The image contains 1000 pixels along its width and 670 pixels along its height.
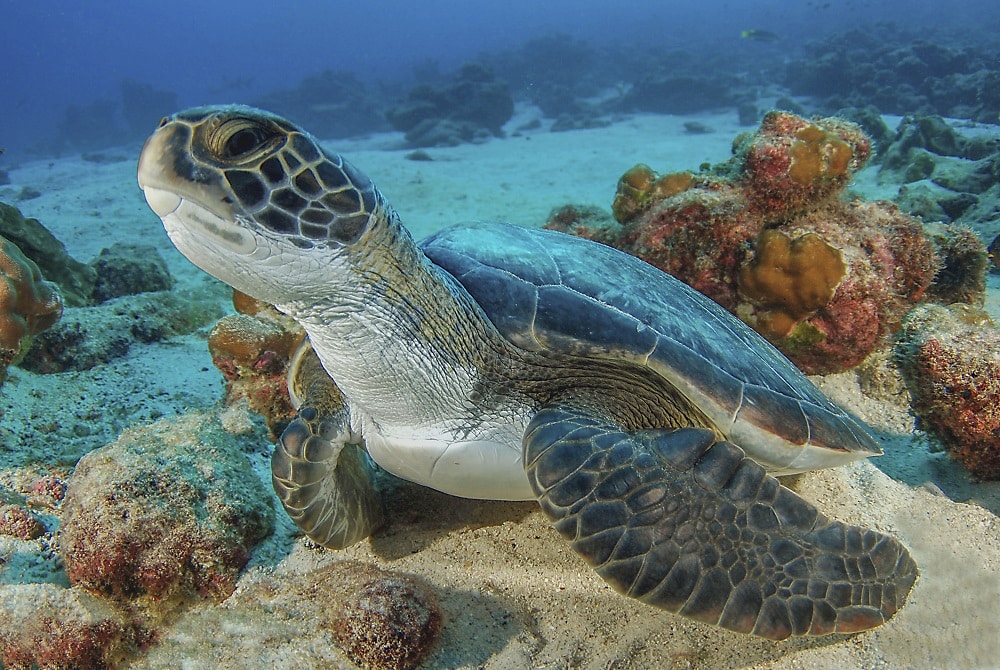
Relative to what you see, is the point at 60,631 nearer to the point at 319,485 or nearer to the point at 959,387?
the point at 319,485

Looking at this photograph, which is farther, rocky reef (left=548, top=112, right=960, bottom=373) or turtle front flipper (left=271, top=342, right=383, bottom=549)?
rocky reef (left=548, top=112, right=960, bottom=373)

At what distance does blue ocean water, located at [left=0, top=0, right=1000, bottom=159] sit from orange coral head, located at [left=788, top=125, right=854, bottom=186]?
1799cm

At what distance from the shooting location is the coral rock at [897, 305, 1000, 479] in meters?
2.26

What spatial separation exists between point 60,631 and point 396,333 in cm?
149

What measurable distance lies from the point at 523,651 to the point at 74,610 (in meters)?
1.55

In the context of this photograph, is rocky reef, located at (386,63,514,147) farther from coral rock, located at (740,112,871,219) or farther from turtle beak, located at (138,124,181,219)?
turtle beak, located at (138,124,181,219)

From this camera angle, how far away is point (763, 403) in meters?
2.04

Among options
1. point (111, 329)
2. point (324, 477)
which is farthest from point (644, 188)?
point (111, 329)

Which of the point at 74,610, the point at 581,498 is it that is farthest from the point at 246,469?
the point at 581,498

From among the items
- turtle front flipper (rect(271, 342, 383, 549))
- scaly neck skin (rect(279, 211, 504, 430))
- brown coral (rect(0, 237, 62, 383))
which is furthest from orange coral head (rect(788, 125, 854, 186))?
brown coral (rect(0, 237, 62, 383))

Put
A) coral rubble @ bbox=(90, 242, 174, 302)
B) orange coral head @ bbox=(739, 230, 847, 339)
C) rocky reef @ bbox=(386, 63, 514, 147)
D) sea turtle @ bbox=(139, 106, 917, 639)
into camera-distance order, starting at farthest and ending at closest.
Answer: rocky reef @ bbox=(386, 63, 514, 147) < coral rubble @ bbox=(90, 242, 174, 302) < orange coral head @ bbox=(739, 230, 847, 339) < sea turtle @ bbox=(139, 106, 917, 639)

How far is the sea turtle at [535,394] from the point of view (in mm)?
1491

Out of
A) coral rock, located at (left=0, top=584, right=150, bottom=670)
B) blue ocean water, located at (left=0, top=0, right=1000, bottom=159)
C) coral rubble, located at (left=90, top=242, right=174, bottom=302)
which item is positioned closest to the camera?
coral rock, located at (left=0, top=584, right=150, bottom=670)

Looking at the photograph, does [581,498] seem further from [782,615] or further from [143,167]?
[143,167]
